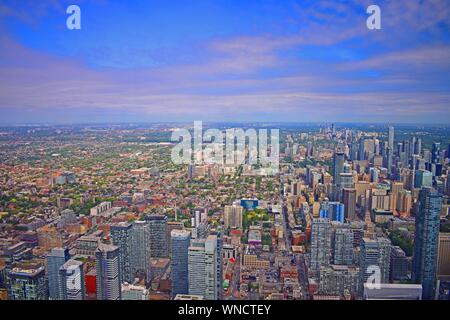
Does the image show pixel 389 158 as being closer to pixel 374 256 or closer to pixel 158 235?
pixel 374 256

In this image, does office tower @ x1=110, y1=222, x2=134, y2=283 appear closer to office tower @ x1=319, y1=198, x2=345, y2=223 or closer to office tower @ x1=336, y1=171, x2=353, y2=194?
office tower @ x1=319, y1=198, x2=345, y2=223

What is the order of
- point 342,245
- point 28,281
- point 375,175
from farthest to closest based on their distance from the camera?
1. point 375,175
2. point 342,245
3. point 28,281

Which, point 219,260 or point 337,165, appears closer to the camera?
point 219,260

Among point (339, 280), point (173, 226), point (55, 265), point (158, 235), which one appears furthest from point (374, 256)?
point (55, 265)

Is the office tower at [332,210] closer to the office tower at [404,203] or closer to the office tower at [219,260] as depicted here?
the office tower at [404,203]

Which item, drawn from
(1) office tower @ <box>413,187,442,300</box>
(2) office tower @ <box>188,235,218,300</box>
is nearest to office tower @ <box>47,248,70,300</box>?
(2) office tower @ <box>188,235,218,300</box>

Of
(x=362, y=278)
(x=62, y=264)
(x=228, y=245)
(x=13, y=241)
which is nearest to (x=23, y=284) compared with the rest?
(x=62, y=264)
